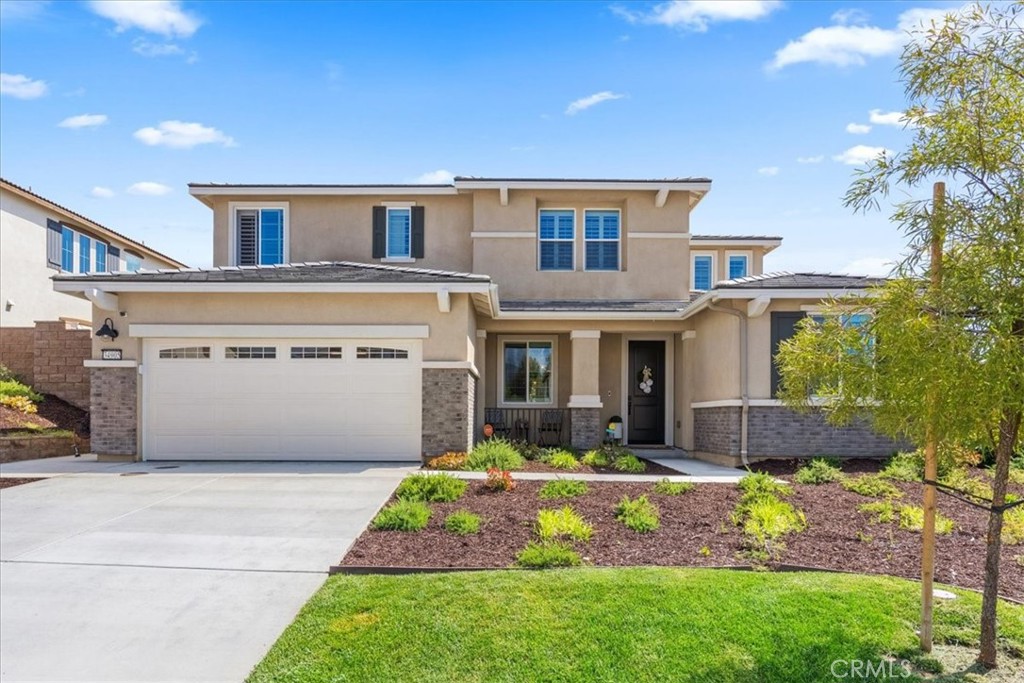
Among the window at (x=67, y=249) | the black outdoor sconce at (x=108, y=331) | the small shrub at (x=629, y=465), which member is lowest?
the small shrub at (x=629, y=465)

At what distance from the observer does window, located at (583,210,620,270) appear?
1552 centimetres

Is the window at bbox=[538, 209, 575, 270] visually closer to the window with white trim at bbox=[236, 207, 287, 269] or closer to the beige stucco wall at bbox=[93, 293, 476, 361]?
the beige stucco wall at bbox=[93, 293, 476, 361]

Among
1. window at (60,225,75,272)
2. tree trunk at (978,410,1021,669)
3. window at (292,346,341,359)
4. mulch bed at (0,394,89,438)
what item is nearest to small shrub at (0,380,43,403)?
mulch bed at (0,394,89,438)

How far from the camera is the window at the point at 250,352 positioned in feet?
38.8

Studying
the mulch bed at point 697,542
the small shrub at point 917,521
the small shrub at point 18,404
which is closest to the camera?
the mulch bed at point 697,542

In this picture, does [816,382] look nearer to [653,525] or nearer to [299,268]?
[653,525]

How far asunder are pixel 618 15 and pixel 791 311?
20.5 feet

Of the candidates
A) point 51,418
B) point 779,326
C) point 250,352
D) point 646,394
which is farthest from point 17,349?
point 779,326

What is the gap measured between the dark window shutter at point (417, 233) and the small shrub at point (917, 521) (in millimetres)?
11594

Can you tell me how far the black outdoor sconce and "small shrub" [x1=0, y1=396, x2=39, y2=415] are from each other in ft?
15.4

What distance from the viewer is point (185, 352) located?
39.1ft

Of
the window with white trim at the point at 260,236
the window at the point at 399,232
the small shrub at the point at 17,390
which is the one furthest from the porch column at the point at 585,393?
the small shrub at the point at 17,390

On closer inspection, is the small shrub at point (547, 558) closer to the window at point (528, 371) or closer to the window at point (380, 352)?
the window at point (380, 352)

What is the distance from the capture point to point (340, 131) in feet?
44.4
